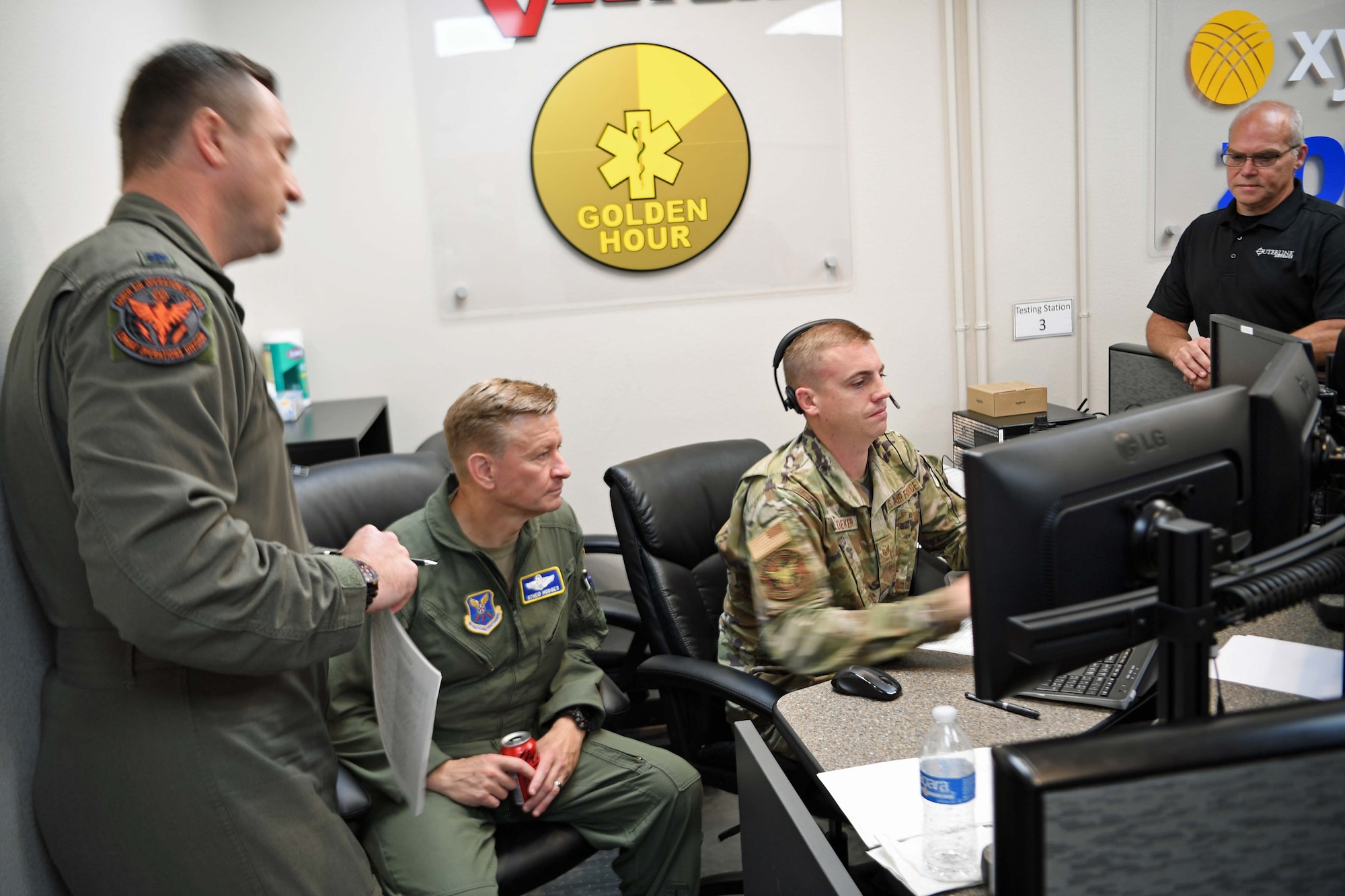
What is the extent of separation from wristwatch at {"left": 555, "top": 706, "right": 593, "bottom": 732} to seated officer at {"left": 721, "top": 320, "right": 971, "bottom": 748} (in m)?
0.31

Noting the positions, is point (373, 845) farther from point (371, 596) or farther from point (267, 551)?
point (267, 551)

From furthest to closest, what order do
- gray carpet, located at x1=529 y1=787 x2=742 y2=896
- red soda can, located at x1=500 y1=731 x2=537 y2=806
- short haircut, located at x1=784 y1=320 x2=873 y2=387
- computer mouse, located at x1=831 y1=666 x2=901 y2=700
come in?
gray carpet, located at x1=529 y1=787 x2=742 y2=896, short haircut, located at x1=784 y1=320 x2=873 y2=387, red soda can, located at x1=500 y1=731 x2=537 y2=806, computer mouse, located at x1=831 y1=666 x2=901 y2=700

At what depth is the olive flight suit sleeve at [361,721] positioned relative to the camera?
1.71 metres

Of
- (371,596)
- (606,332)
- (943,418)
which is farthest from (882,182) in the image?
(371,596)

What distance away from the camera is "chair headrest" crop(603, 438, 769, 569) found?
213 centimetres

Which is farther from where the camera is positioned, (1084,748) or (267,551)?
(267,551)

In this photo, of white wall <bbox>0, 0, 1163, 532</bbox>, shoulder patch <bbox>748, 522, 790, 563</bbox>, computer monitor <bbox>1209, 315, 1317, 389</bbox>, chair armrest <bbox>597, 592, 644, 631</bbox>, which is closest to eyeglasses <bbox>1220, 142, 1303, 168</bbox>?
white wall <bbox>0, 0, 1163, 532</bbox>

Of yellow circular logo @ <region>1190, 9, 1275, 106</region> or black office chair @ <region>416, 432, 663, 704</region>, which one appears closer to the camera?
black office chair @ <region>416, 432, 663, 704</region>

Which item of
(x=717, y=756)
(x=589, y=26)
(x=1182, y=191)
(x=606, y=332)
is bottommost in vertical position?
(x=717, y=756)

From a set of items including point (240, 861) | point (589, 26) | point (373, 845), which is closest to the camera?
point (240, 861)

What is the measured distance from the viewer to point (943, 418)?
11.9 ft

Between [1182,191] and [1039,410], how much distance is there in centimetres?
110

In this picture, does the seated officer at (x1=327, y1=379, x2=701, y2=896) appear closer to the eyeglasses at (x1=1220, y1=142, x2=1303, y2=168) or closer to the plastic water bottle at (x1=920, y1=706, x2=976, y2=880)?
the plastic water bottle at (x1=920, y1=706, x2=976, y2=880)

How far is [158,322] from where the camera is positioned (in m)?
1.07
